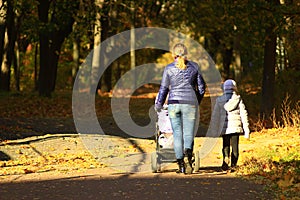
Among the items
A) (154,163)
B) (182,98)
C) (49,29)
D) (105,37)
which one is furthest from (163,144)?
(105,37)

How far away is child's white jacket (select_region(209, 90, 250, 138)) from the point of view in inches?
514

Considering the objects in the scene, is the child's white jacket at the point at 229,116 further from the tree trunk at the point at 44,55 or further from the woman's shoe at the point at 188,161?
the tree trunk at the point at 44,55

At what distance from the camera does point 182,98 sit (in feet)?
40.1

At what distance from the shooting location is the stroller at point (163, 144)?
12773 millimetres

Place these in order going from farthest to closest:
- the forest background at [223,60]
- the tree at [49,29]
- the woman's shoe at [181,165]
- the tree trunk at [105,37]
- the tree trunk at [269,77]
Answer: the tree trunk at [105,37] < the tree at [49,29] < the tree trunk at [269,77] < the forest background at [223,60] < the woman's shoe at [181,165]

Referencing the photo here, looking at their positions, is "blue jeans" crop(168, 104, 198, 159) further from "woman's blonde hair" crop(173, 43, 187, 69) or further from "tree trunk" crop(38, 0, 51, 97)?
"tree trunk" crop(38, 0, 51, 97)

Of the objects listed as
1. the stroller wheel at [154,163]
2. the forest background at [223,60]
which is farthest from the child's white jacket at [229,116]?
the stroller wheel at [154,163]

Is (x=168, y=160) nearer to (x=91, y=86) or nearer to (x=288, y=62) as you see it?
(x=288, y=62)

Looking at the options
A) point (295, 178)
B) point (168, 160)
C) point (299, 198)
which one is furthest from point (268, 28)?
point (299, 198)

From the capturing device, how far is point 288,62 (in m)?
28.8

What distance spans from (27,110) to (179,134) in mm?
19620

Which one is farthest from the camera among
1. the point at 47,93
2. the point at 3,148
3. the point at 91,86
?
the point at 91,86

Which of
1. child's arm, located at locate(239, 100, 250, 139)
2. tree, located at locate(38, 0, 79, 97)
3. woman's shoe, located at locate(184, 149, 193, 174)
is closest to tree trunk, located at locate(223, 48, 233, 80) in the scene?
tree, located at locate(38, 0, 79, 97)

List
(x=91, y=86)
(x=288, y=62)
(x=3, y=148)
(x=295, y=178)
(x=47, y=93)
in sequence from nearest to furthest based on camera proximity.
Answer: (x=295, y=178)
(x=3, y=148)
(x=288, y=62)
(x=47, y=93)
(x=91, y=86)
